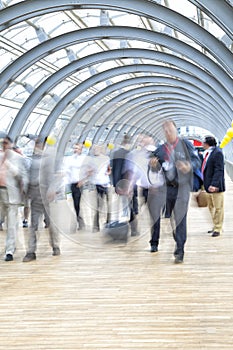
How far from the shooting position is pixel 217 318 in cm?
555

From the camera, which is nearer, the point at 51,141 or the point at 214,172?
the point at 51,141

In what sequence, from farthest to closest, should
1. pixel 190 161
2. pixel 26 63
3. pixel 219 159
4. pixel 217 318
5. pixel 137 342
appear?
pixel 26 63
pixel 219 159
pixel 190 161
pixel 217 318
pixel 137 342

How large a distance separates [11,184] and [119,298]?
10.2 ft

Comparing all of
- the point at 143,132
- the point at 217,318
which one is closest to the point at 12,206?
the point at 143,132

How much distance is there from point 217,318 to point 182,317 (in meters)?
0.34

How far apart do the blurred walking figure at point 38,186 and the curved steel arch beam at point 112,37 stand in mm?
4622

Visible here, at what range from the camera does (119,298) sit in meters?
6.42

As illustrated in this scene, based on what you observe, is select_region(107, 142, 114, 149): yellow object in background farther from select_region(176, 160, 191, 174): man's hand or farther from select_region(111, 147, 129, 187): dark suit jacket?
select_region(176, 160, 191, 174): man's hand

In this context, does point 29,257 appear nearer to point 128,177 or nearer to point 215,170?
point 128,177

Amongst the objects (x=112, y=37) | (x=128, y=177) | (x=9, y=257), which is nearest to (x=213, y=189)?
(x=128, y=177)

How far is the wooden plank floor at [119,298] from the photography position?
5105mm

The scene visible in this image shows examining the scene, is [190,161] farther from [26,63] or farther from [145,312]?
[26,63]

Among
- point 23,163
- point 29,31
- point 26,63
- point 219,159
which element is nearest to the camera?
point 23,163

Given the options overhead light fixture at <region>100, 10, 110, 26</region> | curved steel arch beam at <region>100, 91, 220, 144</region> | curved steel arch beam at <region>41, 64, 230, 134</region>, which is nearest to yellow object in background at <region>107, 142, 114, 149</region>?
overhead light fixture at <region>100, 10, 110, 26</region>
